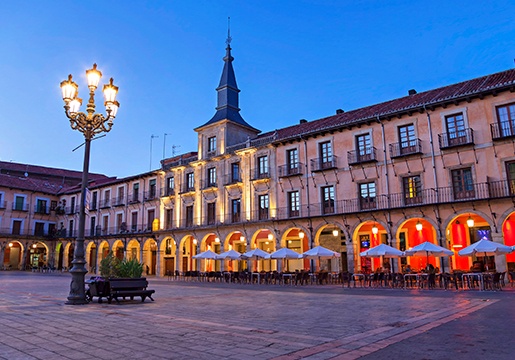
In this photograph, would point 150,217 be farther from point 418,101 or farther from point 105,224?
point 418,101

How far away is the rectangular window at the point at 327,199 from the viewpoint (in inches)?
1067

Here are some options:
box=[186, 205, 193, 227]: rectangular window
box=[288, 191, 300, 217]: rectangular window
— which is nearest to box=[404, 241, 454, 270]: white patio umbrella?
box=[288, 191, 300, 217]: rectangular window

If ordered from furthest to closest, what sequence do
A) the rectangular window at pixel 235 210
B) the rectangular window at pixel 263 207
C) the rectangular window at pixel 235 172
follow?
the rectangular window at pixel 235 172
the rectangular window at pixel 235 210
the rectangular window at pixel 263 207

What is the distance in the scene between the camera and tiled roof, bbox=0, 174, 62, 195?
4806cm

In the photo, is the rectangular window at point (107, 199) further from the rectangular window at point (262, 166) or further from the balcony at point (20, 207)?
the rectangular window at point (262, 166)

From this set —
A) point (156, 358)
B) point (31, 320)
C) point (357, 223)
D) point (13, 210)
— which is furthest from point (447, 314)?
point (13, 210)

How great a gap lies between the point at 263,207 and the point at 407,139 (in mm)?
11309

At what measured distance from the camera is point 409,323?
7973mm

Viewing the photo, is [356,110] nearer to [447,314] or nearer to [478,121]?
[478,121]

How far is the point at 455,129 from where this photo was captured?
22.9m

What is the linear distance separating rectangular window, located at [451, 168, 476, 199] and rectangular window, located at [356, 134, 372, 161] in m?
5.02

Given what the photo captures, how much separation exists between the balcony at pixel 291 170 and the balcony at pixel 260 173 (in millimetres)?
1181

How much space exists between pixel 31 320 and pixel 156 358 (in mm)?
4832

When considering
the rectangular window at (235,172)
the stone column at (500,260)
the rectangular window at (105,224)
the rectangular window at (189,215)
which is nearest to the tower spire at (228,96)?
the rectangular window at (235,172)
